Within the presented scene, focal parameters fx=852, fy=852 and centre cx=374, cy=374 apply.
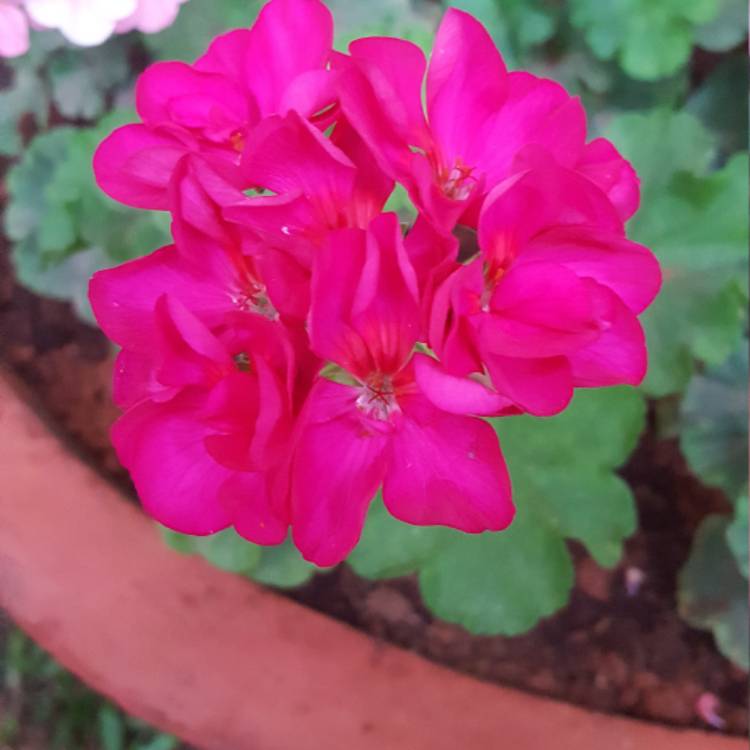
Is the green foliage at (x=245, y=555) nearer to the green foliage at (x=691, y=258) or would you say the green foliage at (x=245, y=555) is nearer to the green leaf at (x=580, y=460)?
the green leaf at (x=580, y=460)

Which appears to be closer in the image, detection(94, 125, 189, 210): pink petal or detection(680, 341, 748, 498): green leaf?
detection(94, 125, 189, 210): pink petal

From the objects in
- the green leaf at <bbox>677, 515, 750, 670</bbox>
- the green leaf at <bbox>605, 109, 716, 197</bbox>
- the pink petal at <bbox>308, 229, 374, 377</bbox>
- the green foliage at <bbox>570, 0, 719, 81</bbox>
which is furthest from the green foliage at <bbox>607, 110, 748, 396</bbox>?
the pink petal at <bbox>308, 229, 374, 377</bbox>

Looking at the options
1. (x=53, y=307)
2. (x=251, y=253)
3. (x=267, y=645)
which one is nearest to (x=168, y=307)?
(x=251, y=253)

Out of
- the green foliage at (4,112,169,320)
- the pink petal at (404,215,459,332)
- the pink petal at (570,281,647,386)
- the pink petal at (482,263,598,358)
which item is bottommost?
the green foliage at (4,112,169,320)

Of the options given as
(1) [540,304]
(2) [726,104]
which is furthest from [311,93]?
(2) [726,104]

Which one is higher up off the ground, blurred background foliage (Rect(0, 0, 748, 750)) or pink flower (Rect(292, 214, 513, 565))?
pink flower (Rect(292, 214, 513, 565))

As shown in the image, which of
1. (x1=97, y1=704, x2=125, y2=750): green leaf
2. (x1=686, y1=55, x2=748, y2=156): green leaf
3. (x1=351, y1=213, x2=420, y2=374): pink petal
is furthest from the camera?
(x1=686, y1=55, x2=748, y2=156): green leaf

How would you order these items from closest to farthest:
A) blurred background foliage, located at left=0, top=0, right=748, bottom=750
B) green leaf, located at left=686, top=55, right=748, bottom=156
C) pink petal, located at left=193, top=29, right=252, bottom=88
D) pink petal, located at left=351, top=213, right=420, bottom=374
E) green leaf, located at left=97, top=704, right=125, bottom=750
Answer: pink petal, located at left=351, top=213, right=420, bottom=374 → pink petal, located at left=193, top=29, right=252, bottom=88 → blurred background foliage, located at left=0, top=0, right=748, bottom=750 → green leaf, located at left=97, top=704, right=125, bottom=750 → green leaf, located at left=686, top=55, right=748, bottom=156

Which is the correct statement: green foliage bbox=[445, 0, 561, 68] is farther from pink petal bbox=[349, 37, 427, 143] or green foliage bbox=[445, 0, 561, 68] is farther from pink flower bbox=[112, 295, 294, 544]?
pink flower bbox=[112, 295, 294, 544]

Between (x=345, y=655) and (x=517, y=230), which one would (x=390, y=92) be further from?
(x=345, y=655)
